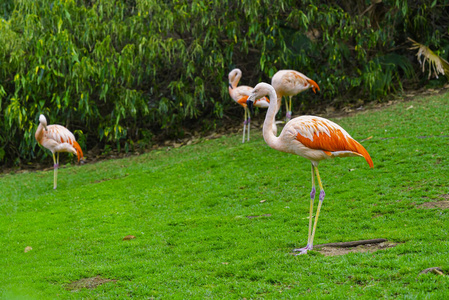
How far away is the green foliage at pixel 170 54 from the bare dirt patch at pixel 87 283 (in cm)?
787

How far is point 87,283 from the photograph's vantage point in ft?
17.5

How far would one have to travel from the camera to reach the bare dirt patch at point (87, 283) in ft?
17.1

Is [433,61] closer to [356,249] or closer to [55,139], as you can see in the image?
[356,249]

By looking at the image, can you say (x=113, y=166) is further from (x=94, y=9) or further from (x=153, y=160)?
(x=94, y=9)

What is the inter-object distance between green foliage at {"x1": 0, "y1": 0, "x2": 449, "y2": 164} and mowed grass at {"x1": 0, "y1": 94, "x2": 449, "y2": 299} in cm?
233

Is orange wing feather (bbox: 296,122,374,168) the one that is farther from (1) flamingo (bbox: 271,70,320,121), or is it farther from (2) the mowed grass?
(1) flamingo (bbox: 271,70,320,121)

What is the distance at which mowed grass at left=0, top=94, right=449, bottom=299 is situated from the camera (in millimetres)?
4805

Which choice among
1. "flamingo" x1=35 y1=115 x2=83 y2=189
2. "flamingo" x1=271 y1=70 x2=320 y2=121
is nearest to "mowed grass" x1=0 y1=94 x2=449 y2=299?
"flamingo" x1=35 y1=115 x2=83 y2=189

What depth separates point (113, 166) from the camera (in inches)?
488

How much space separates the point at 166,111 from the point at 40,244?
7566 millimetres

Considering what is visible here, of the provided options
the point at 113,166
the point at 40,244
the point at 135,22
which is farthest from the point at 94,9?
Result: the point at 40,244

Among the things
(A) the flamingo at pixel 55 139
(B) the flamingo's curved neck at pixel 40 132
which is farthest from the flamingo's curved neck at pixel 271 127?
(B) the flamingo's curved neck at pixel 40 132

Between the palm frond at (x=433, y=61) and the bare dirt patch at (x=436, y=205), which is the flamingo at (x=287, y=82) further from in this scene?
the bare dirt patch at (x=436, y=205)

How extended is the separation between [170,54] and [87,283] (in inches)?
361
